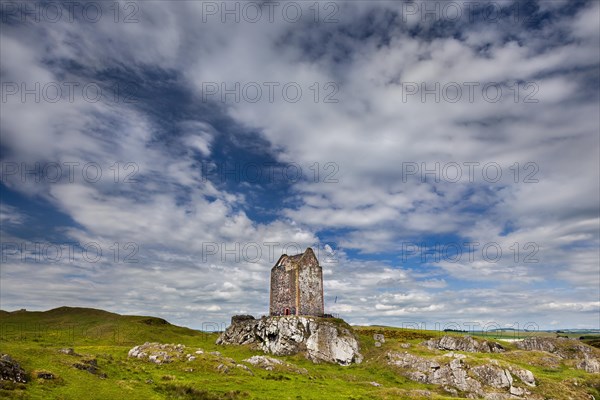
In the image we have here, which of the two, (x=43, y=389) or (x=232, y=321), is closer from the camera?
(x=43, y=389)

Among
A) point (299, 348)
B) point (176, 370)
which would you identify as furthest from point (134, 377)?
point (299, 348)

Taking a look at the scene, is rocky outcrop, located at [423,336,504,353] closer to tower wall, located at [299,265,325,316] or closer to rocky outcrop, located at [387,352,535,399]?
rocky outcrop, located at [387,352,535,399]

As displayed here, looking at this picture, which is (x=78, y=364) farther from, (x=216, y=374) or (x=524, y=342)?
(x=524, y=342)

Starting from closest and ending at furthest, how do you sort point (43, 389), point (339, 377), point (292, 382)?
point (43, 389), point (292, 382), point (339, 377)

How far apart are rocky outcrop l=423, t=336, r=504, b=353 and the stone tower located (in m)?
32.0

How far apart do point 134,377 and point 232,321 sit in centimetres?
4917

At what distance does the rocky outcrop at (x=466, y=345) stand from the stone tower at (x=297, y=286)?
32.0m

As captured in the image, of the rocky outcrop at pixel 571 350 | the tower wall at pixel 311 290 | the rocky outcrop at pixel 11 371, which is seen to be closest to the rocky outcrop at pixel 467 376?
the tower wall at pixel 311 290

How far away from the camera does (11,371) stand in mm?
30594

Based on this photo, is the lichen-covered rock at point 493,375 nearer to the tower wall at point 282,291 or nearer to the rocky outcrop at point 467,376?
the rocky outcrop at point 467,376

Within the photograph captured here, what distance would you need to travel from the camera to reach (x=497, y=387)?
59656 mm

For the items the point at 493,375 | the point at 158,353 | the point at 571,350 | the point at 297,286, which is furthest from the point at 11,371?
the point at 571,350

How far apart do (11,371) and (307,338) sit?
5228cm

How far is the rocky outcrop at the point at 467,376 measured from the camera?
193ft
